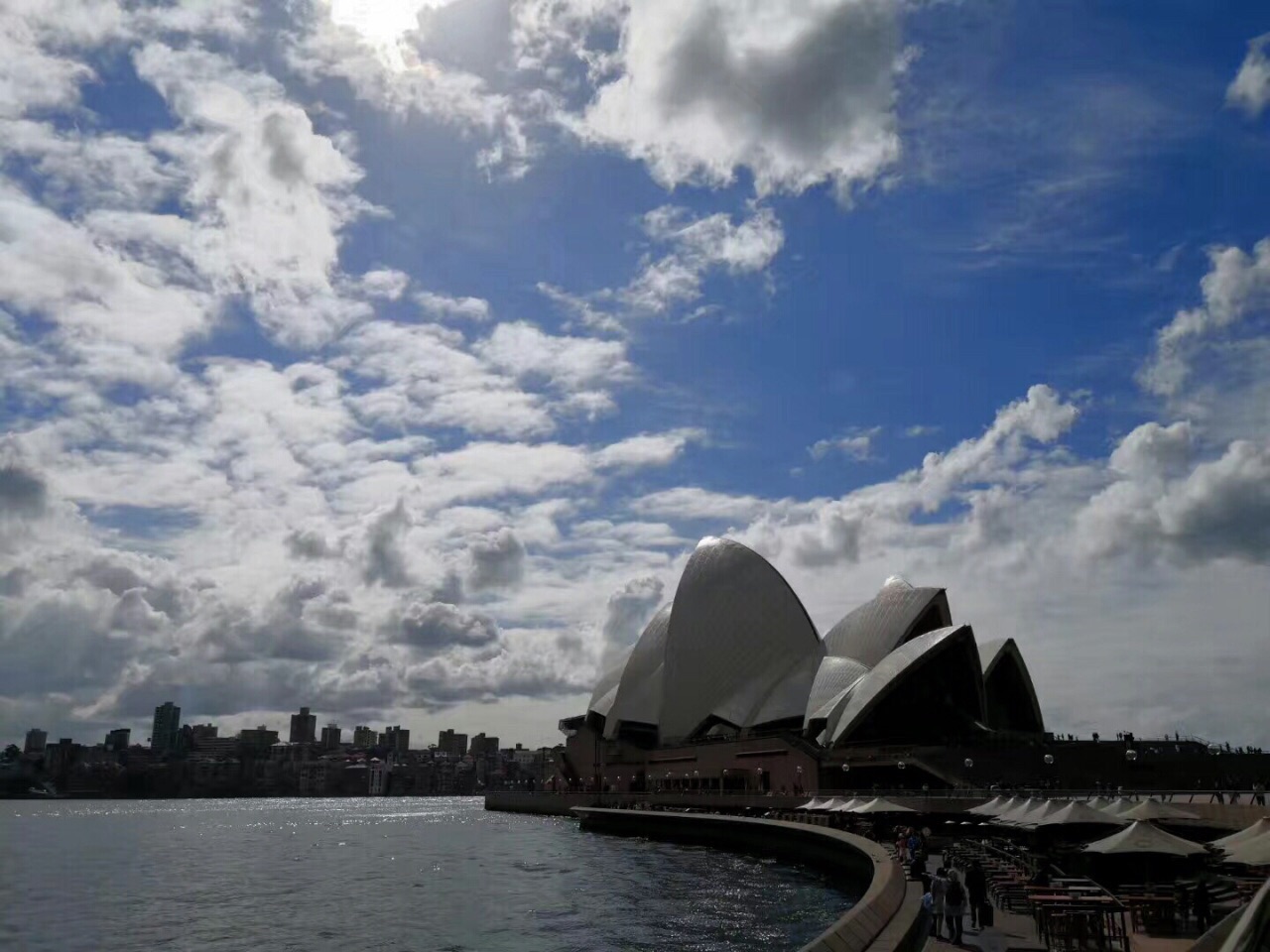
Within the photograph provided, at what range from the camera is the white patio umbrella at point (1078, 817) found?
20031 millimetres

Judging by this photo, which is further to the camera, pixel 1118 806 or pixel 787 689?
pixel 787 689

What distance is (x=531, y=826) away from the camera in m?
72.9

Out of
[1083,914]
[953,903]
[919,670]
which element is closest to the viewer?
[1083,914]

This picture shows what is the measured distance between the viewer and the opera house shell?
178ft

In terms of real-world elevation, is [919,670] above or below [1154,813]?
above

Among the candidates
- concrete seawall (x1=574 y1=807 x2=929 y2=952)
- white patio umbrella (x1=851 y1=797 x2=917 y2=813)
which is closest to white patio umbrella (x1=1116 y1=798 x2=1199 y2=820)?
concrete seawall (x1=574 y1=807 x2=929 y2=952)

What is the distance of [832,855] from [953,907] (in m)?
17.6

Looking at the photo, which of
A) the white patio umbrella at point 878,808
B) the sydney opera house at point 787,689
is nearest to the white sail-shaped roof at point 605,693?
the sydney opera house at point 787,689

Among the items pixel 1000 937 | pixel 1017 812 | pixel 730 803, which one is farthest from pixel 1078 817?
pixel 730 803

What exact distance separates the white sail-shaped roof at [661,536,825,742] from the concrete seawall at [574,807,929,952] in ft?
34.4

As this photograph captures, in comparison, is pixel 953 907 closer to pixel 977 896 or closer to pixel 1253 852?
pixel 977 896

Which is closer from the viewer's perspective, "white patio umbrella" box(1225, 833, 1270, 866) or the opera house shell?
"white patio umbrella" box(1225, 833, 1270, 866)

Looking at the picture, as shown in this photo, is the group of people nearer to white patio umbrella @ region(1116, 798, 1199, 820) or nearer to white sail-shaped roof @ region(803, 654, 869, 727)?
white patio umbrella @ region(1116, 798, 1199, 820)

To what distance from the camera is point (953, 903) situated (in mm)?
13961
